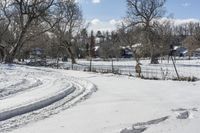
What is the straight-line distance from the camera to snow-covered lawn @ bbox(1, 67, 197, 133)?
8914 millimetres

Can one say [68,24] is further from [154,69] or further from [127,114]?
[127,114]

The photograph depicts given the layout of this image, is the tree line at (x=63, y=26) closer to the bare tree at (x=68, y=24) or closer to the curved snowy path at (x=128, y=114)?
the bare tree at (x=68, y=24)

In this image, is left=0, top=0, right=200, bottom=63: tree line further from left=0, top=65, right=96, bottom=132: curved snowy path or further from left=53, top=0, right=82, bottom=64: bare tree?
left=0, top=65, right=96, bottom=132: curved snowy path

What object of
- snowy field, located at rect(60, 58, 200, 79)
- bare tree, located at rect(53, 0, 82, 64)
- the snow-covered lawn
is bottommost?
the snow-covered lawn

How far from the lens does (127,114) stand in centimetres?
1062

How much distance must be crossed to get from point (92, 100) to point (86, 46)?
325 feet

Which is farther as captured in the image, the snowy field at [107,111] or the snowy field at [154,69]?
the snowy field at [154,69]

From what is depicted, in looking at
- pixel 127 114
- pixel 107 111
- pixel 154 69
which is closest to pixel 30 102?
pixel 107 111

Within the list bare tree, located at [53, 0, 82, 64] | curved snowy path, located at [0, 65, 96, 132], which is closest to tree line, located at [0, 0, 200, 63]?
bare tree, located at [53, 0, 82, 64]

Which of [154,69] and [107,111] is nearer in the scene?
[107,111]

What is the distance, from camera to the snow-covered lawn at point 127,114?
891cm

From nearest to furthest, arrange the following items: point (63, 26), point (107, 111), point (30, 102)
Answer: point (107, 111) < point (30, 102) < point (63, 26)

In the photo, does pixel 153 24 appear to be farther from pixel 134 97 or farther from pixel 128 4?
pixel 134 97

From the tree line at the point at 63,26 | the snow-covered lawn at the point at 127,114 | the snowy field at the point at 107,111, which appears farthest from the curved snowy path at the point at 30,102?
the tree line at the point at 63,26
